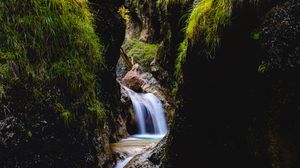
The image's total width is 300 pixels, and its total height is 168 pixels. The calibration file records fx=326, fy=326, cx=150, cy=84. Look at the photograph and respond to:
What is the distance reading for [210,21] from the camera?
3.52 m

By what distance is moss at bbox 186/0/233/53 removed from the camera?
3314mm

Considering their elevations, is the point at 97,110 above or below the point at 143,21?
below

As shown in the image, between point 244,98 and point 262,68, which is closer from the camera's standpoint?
point 262,68

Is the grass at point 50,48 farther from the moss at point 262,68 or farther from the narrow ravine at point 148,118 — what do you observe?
the narrow ravine at point 148,118

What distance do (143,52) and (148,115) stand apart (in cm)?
722

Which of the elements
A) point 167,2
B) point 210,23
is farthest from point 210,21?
point 167,2

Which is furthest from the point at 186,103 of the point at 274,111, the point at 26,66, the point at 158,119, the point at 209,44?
the point at 158,119

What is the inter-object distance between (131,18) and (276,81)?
18307 mm

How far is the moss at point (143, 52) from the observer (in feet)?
55.3

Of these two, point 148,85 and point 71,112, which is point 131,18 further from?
point 71,112

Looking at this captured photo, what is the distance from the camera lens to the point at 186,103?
4039mm

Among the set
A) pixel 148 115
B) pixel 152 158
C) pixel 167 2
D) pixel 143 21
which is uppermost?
pixel 143 21

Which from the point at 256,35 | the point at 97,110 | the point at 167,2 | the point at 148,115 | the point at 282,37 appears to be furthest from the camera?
the point at 167,2

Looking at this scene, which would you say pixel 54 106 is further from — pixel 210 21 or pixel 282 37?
pixel 282 37
